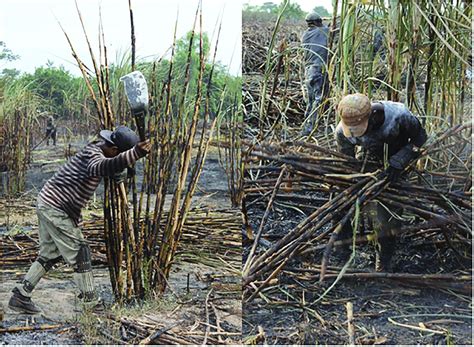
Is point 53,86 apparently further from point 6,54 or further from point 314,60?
point 314,60

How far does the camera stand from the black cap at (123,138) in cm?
407

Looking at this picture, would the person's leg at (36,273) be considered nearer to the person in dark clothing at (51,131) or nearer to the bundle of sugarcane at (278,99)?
the person in dark clothing at (51,131)

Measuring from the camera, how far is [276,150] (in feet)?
13.2

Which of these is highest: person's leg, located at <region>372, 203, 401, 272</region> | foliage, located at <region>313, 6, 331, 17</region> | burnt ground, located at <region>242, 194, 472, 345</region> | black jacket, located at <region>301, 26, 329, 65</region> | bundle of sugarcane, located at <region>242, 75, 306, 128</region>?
foliage, located at <region>313, 6, 331, 17</region>

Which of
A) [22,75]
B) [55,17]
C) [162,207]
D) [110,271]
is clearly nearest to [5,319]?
[110,271]

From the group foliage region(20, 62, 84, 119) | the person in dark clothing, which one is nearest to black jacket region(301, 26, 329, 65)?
foliage region(20, 62, 84, 119)

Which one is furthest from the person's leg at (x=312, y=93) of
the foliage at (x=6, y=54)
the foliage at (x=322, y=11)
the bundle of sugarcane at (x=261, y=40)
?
the foliage at (x=6, y=54)

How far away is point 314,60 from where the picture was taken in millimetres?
4031

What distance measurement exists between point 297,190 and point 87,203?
3.97 ft

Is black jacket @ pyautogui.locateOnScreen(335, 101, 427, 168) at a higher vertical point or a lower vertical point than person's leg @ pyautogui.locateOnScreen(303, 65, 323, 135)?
lower

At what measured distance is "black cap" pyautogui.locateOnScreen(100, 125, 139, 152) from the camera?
4.07 m

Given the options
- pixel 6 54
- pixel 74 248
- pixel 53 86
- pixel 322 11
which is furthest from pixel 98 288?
pixel 322 11

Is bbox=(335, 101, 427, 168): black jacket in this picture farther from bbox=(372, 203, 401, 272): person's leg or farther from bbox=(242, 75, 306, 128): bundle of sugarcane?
bbox=(242, 75, 306, 128): bundle of sugarcane

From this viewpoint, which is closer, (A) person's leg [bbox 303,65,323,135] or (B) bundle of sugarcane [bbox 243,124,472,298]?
(B) bundle of sugarcane [bbox 243,124,472,298]
